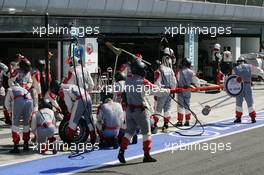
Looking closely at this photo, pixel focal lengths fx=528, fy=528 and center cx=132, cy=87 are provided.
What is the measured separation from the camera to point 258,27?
3162cm

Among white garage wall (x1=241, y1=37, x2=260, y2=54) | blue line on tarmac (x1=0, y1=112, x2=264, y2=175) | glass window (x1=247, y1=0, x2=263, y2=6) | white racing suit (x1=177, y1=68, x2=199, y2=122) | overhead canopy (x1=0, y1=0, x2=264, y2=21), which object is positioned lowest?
blue line on tarmac (x1=0, y1=112, x2=264, y2=175)

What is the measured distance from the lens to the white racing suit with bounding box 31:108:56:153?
10.4m

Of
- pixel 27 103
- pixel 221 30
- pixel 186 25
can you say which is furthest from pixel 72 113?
pixel 221 30

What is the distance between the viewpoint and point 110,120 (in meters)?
10.8

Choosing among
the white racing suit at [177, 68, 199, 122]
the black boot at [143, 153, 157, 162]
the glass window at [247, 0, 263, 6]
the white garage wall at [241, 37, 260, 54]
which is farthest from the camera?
the white garage wall at [241, 37, 260, 54]

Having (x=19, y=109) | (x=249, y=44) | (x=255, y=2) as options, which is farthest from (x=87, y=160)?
(x=249, y=44)

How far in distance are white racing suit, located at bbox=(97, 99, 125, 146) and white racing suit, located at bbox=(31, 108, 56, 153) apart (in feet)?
3.39

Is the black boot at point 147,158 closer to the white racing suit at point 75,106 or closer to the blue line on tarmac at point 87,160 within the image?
the blue line on tarmac at point 87,160

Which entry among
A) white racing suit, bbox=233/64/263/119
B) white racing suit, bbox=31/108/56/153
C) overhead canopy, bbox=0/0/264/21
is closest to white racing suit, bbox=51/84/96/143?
white racing suit, bbox=31/108/56/153

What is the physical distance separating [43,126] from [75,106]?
A: 770 mm

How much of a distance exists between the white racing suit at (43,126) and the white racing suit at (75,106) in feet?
1.35

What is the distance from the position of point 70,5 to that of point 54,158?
1076 cm

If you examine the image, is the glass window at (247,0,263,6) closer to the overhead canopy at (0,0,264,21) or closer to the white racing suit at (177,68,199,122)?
the overhead canopy at (0,0,264,21)

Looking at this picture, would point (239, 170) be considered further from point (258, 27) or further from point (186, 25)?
point (258, 27)
